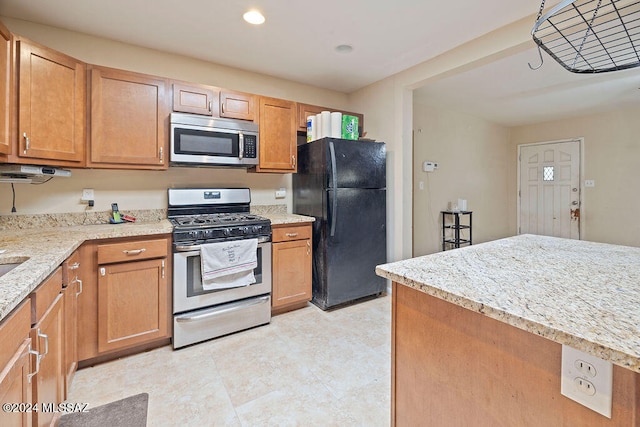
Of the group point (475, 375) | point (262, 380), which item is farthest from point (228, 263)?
point (475, 375)

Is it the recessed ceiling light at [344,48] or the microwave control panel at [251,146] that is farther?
the microwave control panel at [251,146]

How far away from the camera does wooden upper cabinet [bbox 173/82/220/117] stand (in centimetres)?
252

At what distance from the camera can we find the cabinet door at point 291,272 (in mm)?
2777

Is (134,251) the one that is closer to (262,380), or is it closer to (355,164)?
(262,380)

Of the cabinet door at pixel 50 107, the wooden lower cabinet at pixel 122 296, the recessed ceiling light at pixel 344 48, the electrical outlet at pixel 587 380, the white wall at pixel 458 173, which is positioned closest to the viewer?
the electrical outlet at pixel 587 380

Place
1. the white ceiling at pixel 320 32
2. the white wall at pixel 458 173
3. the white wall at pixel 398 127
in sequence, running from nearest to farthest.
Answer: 1. the white ceiling at pixel 320 32
2. the white wall at pixel 398 127
3. the white wall at pixel 458 173

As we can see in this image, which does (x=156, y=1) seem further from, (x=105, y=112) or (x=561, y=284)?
(x=561, y=284)

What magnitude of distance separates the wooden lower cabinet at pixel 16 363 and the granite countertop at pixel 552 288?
1187 mm

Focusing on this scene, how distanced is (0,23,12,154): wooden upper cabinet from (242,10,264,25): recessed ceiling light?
1.37 meters

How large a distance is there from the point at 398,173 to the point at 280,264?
1571 mm

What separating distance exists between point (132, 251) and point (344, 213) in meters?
1.75

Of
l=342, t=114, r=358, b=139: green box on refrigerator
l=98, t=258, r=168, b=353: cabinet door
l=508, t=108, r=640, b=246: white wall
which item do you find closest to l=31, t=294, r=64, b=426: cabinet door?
l=98, t=258, r=168, b=353: cabinet door

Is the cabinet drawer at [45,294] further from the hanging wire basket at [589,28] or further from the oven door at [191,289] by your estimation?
the hanging wire basket at [589,28]

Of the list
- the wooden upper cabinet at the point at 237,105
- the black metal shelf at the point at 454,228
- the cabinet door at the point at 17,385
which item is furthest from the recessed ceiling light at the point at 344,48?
the black metal shelf at the point at 454,228
